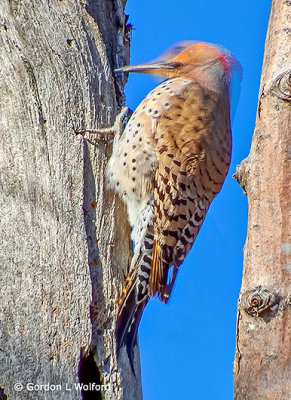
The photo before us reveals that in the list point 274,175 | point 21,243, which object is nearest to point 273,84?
point 274,175

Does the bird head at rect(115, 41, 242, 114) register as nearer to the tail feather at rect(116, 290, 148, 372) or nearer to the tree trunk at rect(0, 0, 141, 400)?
the tree trunk at rect(0, 0, 141, 400)

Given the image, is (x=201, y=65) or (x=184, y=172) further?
(x=201, y=65)

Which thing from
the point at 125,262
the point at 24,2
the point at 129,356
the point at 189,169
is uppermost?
the point at 24,2

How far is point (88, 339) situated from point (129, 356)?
0.97ft

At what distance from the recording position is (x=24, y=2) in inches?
126

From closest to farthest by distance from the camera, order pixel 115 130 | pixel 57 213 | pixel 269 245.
Answer: pixel 269 245
pixel 57 213
pixel 115 130

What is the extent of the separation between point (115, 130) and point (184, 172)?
17.7 inches

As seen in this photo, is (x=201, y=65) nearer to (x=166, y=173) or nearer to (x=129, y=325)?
(x=166, y=173)

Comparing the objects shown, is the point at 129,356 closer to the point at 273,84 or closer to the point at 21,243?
the point at 21,243

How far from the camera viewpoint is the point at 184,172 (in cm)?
343

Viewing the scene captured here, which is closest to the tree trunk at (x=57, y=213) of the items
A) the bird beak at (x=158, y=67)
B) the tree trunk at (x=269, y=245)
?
the bird beak at (x=158, y=67)

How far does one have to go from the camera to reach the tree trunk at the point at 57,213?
2.55m

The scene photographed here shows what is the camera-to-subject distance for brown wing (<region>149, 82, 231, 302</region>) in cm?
332

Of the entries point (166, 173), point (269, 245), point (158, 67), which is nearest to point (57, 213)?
point (166, 173)
